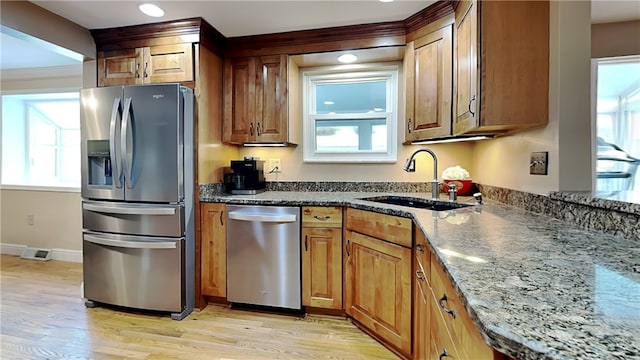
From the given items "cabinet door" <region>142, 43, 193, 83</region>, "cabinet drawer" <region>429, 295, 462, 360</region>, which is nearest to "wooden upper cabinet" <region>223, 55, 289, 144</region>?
"cabinet door" <region>142, 43, 193, 83</region>

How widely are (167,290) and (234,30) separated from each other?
82.0 inches

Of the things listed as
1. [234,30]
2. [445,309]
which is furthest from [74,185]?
[445,309]

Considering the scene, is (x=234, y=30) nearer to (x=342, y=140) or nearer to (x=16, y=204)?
(x=342, y=140)

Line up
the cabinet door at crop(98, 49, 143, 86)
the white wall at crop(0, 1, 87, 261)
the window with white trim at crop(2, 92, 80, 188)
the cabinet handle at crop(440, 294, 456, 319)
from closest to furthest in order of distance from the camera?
1. the cabinet handle at crop(440, 294, 456, 319)
2. the cabinet door at crop(98, 49, 143, 86)
3. the white wall at crop(0, 1, 87, 261)
4. the window with white trim at crop(2, 92, 80, 188)

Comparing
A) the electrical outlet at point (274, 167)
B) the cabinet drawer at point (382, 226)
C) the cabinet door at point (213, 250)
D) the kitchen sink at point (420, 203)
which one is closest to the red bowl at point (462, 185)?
the kitchen sink at point (420, 203)

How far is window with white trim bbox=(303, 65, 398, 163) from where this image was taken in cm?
290

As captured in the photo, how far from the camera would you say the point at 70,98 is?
3793mm

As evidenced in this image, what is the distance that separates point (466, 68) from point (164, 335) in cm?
255

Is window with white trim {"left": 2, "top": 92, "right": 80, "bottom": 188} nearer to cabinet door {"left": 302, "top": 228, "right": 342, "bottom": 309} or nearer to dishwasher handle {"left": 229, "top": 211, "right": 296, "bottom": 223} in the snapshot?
dishwasher handle {"left": 229, "top": 211, "right": 296, "bottom": 223}

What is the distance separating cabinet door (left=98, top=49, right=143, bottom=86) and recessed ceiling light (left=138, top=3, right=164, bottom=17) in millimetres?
377

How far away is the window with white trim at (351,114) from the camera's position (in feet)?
9.51

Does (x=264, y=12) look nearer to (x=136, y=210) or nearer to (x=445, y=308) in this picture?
(x=136, y=210)

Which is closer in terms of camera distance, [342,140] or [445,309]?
[445,309]

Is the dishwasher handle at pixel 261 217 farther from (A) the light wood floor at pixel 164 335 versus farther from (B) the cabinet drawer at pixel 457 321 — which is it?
(B) the cabinet drawer at pixel 457 321
